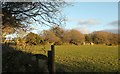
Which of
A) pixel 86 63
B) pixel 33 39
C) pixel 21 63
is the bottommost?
pixel 86 63

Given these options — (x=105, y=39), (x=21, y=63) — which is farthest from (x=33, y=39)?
(x=105, y=39)

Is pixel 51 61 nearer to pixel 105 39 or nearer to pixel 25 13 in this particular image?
pixel 25 13

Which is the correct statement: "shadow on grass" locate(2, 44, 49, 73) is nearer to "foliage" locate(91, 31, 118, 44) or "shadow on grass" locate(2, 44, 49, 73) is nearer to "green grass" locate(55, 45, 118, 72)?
"green grass" locate(55, 45, 118, 72)

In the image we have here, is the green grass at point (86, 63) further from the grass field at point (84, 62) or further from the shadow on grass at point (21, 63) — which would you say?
the shadow on grass at point (21, 63)

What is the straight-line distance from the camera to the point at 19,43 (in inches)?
508

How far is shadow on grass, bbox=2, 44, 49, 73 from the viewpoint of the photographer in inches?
412

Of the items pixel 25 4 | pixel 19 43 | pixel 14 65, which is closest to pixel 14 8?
pixel 25 4

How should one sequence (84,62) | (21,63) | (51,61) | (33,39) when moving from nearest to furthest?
1. (51,61)
2. (21,63)
3. (33,39)
4. (84,62)

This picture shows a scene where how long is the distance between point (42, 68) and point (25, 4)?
6520 millimetres

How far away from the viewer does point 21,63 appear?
10859 millimetres

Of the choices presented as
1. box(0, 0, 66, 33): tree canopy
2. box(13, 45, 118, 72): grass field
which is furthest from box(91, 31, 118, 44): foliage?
box(0, 0, 66, 33): tree canopy

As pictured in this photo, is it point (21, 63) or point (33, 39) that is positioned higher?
point (33, 39)

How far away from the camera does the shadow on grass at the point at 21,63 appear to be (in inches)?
412

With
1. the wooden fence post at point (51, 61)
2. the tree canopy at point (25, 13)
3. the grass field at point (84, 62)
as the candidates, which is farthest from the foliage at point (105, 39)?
the wooden fence post at point (51, 61)
